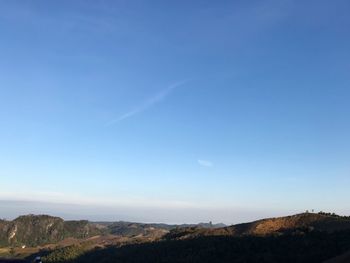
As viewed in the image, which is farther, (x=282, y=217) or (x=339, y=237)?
(x=282, y=217)

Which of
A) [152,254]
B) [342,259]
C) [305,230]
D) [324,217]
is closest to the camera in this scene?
[342,259]

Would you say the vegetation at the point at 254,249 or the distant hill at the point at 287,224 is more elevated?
the distant hill at the point at 287,224

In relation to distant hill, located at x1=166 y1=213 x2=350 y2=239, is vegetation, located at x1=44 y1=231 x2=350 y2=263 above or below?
below

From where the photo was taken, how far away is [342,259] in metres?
38.7

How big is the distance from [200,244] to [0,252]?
130 metres

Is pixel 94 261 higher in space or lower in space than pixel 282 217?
lower

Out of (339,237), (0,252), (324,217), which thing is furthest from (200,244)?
(0,252)

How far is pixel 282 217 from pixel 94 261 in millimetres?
35184

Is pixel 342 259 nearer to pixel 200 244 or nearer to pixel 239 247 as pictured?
pixel 239 247

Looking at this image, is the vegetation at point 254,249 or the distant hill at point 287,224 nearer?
the vegetation at point 254,249

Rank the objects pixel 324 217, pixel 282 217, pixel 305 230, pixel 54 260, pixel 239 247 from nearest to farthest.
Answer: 1. pixel 239 247
2. pixel 305 230
3. pixel 324 217
4. pixel 282 217
5. pixel 54 260

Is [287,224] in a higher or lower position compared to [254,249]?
higher

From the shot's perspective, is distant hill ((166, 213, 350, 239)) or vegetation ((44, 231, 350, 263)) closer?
vegetation ((44, 231, 350, 263))

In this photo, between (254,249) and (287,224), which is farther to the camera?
(287,224)
